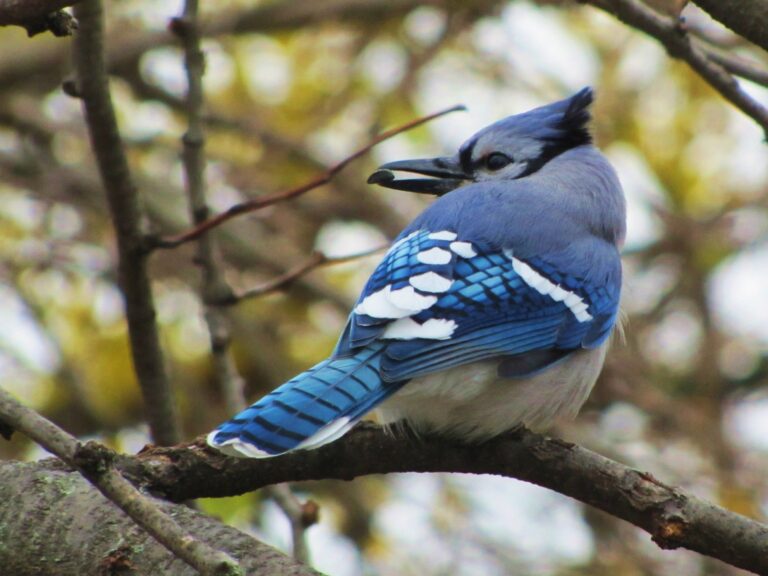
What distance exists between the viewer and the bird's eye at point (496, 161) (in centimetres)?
315

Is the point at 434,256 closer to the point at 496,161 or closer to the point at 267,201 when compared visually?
the point at 267,201

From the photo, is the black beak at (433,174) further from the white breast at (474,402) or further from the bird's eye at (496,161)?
the white breast at (474,402)

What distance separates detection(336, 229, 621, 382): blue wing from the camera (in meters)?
2.30

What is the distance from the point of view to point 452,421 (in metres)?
2.30

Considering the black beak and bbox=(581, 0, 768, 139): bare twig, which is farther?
the black beak

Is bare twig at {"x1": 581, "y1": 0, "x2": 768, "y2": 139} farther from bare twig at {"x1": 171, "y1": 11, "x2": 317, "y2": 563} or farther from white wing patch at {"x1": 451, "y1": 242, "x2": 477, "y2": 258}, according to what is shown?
bare twig at {"x1": 171, "y1": 11, "x2": 317, "y2": 563}

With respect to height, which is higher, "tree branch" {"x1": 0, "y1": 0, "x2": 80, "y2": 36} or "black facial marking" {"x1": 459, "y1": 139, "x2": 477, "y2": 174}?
"black facial marking" {"x1": 459, "y1": 139, "x2": 477, "y2": 174}

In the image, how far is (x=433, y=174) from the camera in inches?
121

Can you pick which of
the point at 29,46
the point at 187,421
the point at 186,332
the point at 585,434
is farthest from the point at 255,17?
the point at 585,434

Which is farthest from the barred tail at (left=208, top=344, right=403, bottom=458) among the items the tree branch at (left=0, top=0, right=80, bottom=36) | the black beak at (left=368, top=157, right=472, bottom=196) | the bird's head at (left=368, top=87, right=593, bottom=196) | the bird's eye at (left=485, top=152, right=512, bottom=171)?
the bird's eye at (left=485, top=152, right=512, bottom=171)

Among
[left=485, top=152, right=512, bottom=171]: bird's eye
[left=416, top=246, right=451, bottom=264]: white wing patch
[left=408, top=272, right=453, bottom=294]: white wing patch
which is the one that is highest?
[left=485, top=152, right=512, bottom=171]: bird's eye

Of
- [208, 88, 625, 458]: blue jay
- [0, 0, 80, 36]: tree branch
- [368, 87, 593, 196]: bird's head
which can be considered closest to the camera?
[0, 0, 80, 36]: tree branch

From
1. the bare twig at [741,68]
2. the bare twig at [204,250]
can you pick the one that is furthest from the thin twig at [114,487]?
the bare twig at [741,68]

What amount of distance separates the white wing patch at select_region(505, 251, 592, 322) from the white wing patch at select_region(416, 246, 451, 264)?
0.17 m
